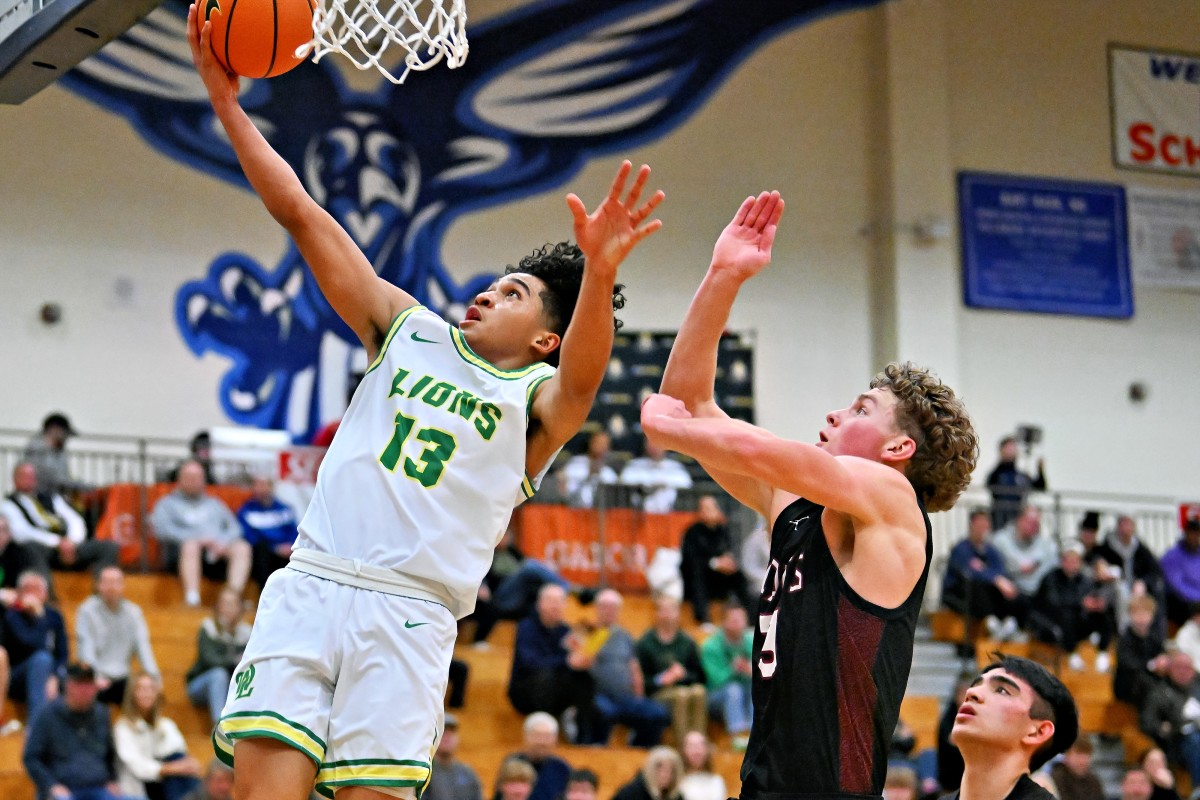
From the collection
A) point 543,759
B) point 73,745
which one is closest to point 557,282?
point 73,745

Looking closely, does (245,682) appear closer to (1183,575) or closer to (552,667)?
(552,667)

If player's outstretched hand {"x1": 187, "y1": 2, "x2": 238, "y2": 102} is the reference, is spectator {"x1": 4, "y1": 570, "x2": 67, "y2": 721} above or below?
below

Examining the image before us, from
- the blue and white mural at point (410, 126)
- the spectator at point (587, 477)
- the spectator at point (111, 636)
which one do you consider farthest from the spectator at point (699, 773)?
the blue and white mural at point (410, 126)

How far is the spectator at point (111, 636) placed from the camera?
1234 centimetres

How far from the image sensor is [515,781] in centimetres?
1144

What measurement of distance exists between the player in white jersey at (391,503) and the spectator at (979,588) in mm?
12464

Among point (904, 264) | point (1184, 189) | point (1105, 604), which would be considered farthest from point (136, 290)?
point (1184, 189)

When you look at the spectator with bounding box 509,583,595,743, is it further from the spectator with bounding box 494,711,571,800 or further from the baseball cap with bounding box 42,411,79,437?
the baseball cap with bounding box 42,411,79,437

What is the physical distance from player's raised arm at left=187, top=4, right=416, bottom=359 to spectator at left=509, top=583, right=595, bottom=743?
337 inches

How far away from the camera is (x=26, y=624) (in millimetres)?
12016

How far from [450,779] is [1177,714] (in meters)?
6.87

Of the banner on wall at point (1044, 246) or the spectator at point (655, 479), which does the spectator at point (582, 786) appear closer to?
the spectator at point (655, 479)

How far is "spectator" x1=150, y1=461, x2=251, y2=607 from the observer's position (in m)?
14.2

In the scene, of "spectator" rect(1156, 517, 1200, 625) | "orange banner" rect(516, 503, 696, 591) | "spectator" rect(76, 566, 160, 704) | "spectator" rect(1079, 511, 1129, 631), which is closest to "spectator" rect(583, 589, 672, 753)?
"orange banner" rect(516, 503, 696, 591)
